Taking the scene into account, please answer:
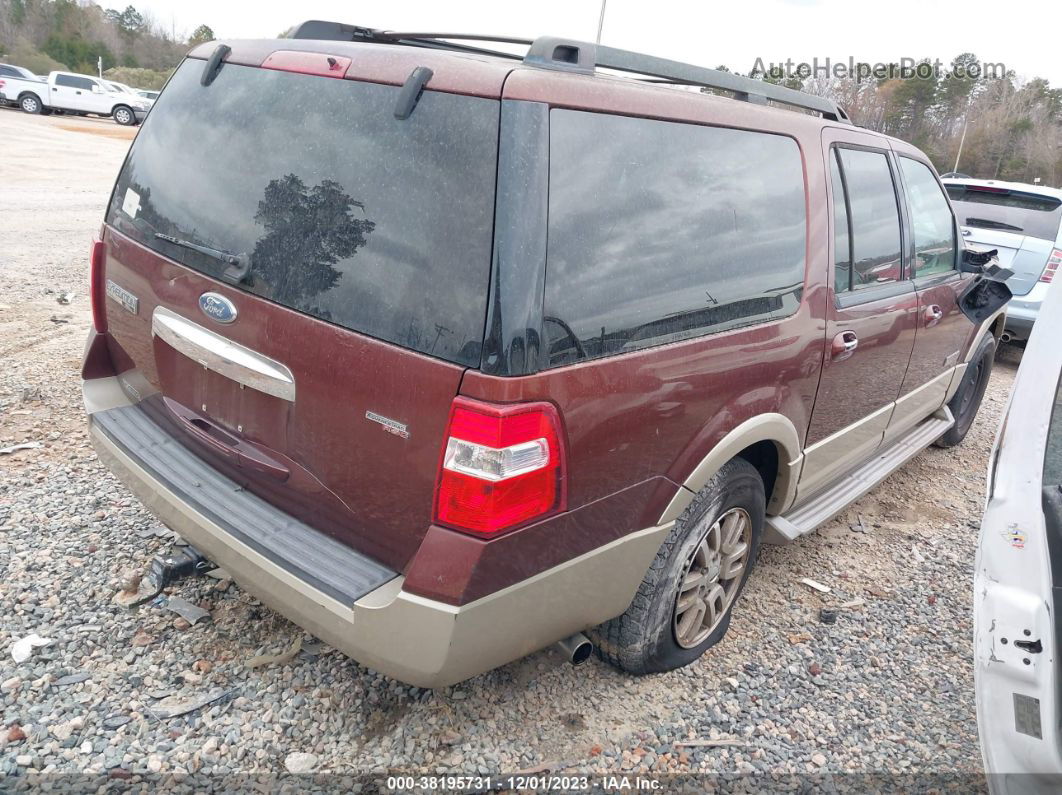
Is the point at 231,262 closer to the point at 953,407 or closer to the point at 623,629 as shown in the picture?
the point at 623,629

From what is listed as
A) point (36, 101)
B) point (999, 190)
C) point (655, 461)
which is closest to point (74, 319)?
point (655, 461)

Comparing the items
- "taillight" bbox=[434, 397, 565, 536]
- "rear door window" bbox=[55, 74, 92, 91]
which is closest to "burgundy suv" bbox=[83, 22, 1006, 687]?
"taillight" bbox=[434, 397, 565, 536]

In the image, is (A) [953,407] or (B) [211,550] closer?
(B) [211,550]

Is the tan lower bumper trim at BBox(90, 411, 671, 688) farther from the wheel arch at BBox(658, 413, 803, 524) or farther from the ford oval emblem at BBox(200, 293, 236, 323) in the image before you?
the ford oval emblem at BBox(200, 293, 236, 323)

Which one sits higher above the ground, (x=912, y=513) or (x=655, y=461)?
(x=655, y=461)

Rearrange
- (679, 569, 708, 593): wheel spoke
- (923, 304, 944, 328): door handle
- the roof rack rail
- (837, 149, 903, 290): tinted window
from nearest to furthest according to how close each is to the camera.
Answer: the roof rack rail < (679, 569, 708, 593): wheel spoke < (837, 149, 903, 290): tinted window < (923, 304, 944, 328): door handle

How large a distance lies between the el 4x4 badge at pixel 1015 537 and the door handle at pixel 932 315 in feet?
6.64

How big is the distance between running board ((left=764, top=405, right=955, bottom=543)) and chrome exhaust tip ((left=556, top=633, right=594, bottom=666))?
1101mm

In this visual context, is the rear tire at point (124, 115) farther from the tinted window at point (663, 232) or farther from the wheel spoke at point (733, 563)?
the wheel spoke at point (733, 563)

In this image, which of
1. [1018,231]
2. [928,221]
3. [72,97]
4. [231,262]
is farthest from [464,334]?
[72,97]

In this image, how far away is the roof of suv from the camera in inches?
71.3

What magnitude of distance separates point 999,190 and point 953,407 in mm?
3976

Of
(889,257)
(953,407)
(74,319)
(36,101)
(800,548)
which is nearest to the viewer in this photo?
(889,257)

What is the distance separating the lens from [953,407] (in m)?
5.00
